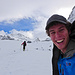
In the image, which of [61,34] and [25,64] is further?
[25,64]

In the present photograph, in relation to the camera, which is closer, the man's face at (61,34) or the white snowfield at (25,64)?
the man's face at (61,34)

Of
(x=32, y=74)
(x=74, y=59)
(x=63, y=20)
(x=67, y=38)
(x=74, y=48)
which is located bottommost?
(x=32, y=74)

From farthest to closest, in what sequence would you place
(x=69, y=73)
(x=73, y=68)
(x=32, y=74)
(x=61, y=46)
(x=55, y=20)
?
(x=32, y=74) → (x=61, y=46) → (x=55, y=20) → (x=69, y=73) → (x=73, y=68)

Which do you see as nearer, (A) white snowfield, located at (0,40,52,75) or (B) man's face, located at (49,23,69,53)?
(B) man's face, located at (49,23,69,53)

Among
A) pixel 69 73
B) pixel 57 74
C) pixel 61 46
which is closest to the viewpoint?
pixel 69 73

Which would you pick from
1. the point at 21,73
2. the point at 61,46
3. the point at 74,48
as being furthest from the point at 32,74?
the point at 74,48

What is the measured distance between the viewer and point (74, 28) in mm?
1987

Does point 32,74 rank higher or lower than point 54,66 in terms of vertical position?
lower

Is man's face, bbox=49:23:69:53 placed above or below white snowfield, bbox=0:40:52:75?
above

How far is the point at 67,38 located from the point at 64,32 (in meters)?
0.15

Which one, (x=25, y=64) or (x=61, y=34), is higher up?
(x=61, y=34)

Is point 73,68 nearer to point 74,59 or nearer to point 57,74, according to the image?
point 74,59

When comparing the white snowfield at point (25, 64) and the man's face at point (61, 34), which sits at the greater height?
the man's face at point (61, 34)

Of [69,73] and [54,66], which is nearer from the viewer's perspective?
[69,73]
